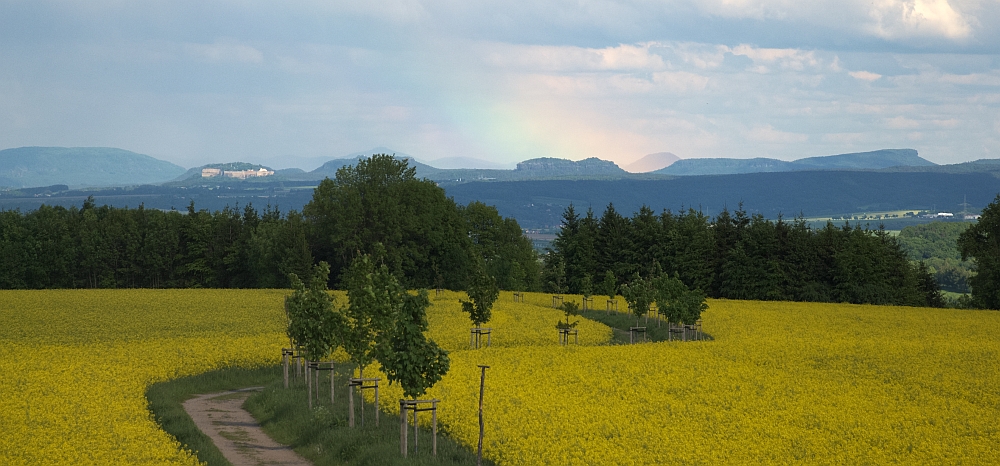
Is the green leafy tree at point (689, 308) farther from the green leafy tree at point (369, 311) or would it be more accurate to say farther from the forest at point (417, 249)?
the forest at point (417, 249)

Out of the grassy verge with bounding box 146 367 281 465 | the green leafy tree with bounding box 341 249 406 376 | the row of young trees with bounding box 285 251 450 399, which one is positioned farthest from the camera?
the green leafy tree with bounding box 341 249 406 376

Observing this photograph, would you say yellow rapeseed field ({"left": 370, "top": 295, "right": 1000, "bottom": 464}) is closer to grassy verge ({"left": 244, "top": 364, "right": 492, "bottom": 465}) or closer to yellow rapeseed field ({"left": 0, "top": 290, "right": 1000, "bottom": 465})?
yellow rapeseed field ({"left": 0, "top": 290, "right": 1000, "bottom": 465})

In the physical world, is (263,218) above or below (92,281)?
above

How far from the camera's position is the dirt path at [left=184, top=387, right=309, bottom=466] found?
2700 centimetres

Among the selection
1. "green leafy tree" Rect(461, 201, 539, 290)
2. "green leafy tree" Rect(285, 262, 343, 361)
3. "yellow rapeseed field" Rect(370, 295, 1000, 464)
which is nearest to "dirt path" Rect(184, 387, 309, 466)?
"green leafy tree" Rect(285, 262, 343, 361)

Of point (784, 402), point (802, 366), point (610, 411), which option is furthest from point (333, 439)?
point (802, 366)

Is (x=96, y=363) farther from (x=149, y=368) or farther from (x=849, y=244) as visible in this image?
(x=849, y=244)

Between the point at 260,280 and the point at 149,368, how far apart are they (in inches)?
2597

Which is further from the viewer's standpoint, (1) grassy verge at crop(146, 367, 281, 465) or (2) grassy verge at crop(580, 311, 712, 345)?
(2) grassy verge at crop(580, 311, 712, 345)

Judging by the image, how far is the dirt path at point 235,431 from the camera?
1063 inches

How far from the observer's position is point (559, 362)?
41250mm

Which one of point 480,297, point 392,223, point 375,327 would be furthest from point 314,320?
point 392,223

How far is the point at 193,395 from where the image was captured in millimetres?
37938

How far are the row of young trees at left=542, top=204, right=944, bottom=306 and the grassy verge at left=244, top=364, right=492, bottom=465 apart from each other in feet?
151
